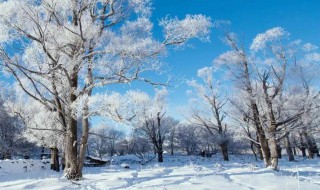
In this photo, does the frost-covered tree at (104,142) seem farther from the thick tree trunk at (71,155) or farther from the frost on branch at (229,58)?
the thick tree trunk at (71,155)

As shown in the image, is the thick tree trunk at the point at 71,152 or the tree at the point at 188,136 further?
the tree at the point at 188,136

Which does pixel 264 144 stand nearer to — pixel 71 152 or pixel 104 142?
pixel 71 152

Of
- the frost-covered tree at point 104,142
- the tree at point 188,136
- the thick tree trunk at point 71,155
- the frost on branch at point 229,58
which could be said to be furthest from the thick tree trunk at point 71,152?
the frost-covered tree at point 104,142

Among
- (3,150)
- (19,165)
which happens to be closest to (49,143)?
(19,165)

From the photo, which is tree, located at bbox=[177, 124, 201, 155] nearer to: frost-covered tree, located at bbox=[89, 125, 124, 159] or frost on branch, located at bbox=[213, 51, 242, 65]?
frost-covered tree, located at bbox=[89, 125, 124, 159]

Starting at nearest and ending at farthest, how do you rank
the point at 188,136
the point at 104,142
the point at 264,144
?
the point at 264,144 → the point at 188,136 → the point at 104,142

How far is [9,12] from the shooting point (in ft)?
29.6

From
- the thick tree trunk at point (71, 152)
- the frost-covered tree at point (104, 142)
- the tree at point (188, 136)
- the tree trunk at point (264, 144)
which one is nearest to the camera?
the thick tree trunk at point (71, 152)

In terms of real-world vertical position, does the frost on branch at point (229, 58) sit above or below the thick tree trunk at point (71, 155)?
above

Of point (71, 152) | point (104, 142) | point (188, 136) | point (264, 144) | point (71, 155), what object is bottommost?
point (71, 155)

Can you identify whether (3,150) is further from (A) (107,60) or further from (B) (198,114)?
(A) (107,60)

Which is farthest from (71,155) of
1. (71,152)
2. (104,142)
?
(104,142)

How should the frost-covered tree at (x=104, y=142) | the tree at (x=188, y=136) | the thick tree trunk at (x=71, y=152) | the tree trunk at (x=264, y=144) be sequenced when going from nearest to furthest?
1. the thick tree trunk at (x=71, y=152)
2. the tree trunk at (x=264, y=144)
3. the tree at (x=188, y=136)
4. the frost-covered tree at (x=104, y=142)

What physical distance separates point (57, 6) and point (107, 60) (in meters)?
2.28
